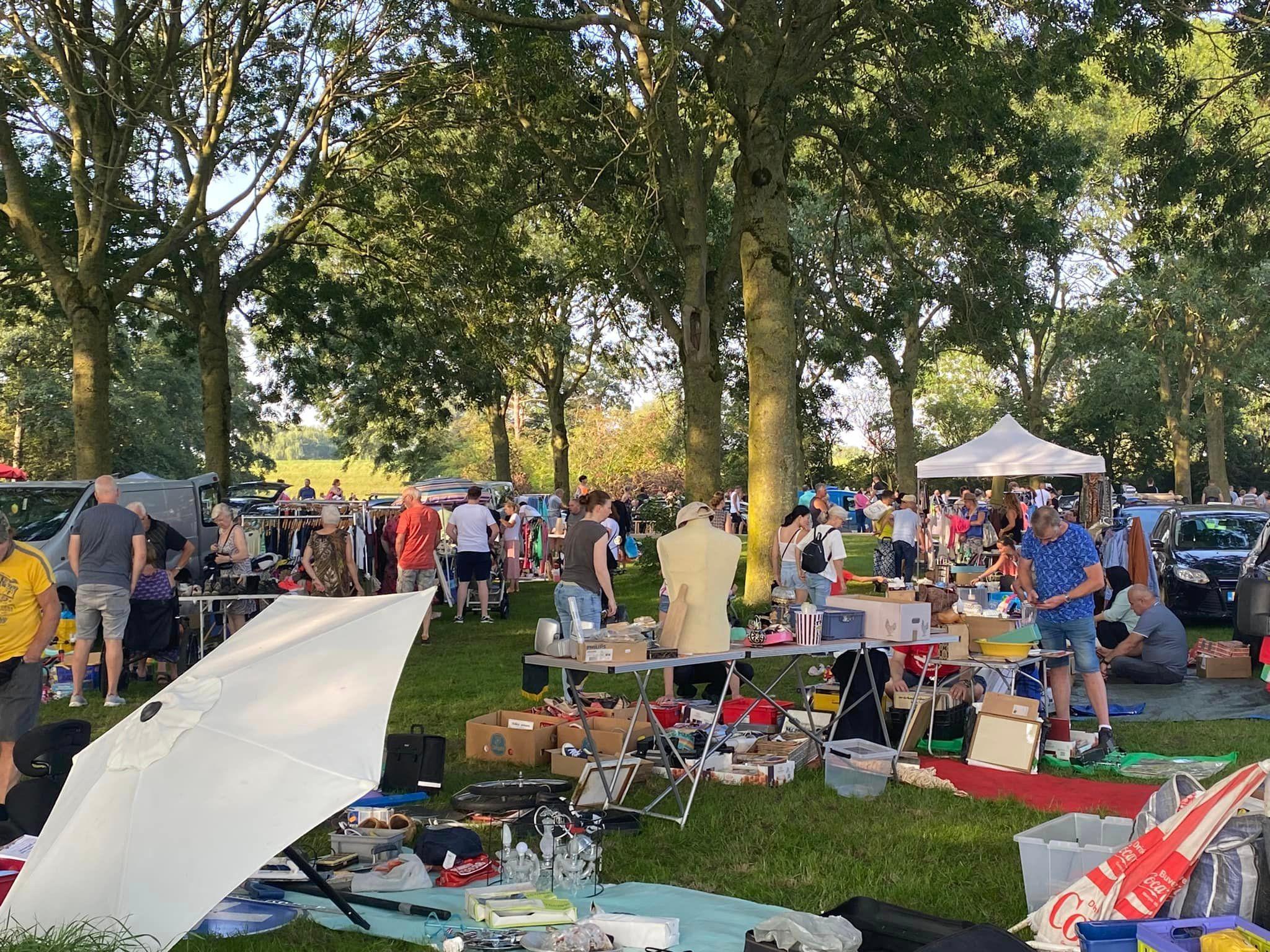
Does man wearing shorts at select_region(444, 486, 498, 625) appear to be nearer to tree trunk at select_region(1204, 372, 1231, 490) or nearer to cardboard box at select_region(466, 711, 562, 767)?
cardboard box at select_region(466, 711, 562, 767)

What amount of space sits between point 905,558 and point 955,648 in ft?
35.3

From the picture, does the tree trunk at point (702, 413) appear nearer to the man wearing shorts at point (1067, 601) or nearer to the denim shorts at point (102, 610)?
the denim shorts at point (102, 610)

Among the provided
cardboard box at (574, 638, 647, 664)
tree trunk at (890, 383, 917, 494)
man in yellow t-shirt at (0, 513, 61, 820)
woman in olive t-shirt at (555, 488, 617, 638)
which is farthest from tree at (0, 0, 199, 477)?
tree trunk at (890, 383, 917, 494)

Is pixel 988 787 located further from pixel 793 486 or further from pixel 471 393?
pixel 471 393

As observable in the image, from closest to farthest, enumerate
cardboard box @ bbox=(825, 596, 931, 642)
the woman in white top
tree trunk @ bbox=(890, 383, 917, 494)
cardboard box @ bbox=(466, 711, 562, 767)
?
cardboard box @ bbox=(825, 596, 931, 642)
cardboard box @ bbox=(466, 711, 562, 767)
the woman in white top
tree trunk @ bbox=(890, 383, 917, 494)

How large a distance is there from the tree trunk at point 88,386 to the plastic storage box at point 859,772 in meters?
11.8

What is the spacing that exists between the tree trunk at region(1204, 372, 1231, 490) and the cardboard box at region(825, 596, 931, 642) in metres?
33.0

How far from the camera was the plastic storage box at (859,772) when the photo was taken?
7.33 m

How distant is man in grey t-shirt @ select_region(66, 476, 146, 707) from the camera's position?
10555 millimetres

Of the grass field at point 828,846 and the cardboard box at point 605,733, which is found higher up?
the cardboard box at point 605,733

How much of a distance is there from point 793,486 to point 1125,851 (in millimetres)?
10767

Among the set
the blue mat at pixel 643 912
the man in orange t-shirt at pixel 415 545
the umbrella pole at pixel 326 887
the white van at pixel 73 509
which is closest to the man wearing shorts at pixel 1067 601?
the blue mat at pixel 643 912

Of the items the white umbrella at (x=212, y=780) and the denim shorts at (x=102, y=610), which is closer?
the white umbrella at (x=212, y=780)

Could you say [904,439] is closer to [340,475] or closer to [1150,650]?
[1150,650]
